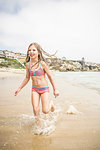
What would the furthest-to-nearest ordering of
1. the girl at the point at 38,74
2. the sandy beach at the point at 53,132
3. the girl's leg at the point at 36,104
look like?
the girl at the point at 38,74 < the girl's leg at the point at 36,104 < the sandy beach at the point at 53,132

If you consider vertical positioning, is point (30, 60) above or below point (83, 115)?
above

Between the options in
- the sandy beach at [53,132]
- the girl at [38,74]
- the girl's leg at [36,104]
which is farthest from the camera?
the girl at [38,74]

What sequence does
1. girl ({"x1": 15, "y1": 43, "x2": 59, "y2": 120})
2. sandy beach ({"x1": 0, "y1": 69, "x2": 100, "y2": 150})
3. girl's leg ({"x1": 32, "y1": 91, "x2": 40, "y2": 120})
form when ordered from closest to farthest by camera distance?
1. sandy beach ({"x1": 0, "y1": 69, "x2": 100, "y2": 150})
2. girl's leg ({"x1": 32, "y1": 91, "x2": 40, "y2": 120})
3. girl ({"x1": 15, "y1": 43, "x2": 59, "y2": 120})

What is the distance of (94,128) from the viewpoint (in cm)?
237

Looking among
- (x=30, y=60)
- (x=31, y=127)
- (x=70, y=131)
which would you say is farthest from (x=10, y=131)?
(x=30, y=60)

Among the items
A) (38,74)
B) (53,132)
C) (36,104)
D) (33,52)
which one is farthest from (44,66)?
(53,132)

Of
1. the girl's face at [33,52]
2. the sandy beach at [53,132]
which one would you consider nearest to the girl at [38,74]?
the girl's face at [33,52]

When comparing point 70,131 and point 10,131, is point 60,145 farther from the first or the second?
point 10,131

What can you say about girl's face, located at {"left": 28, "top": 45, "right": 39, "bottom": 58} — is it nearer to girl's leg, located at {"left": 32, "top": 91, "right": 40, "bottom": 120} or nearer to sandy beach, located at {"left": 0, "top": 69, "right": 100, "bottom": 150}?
girl's leg, located at {"left": 32, "top": 91, "right": 40, "bottom": 120}

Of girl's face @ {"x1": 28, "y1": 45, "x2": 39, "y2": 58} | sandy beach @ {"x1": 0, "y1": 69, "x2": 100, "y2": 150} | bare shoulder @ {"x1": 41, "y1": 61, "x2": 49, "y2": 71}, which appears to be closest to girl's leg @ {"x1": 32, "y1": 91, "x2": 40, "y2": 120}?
sandy beach @ {"x1": 0, "y1": 69, "x2": 100, "y2": 150}

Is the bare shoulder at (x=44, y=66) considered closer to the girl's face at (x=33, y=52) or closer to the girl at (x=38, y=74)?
the girl at (x=38, y=74)

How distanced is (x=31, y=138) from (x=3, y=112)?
1.48m

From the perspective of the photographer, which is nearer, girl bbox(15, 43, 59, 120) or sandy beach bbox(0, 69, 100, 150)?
sandy beach bbox(0, 69, 100, 150)

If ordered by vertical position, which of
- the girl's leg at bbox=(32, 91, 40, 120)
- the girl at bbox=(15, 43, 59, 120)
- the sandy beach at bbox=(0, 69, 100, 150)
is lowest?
the sandy beach at bbox=(0, 69, 100, 150)
